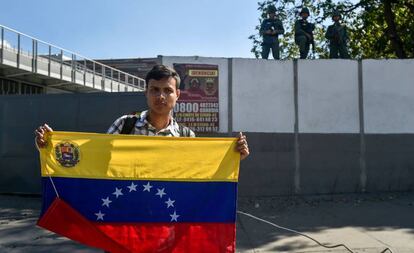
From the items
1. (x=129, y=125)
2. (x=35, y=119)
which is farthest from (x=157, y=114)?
(x=35, y=119)

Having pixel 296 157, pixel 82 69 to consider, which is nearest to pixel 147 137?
pixel 296 157

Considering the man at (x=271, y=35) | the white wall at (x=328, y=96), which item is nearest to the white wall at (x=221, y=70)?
the man at (x=271, y=35)

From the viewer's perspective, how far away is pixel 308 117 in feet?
33.8

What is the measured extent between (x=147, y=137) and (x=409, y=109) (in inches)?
337

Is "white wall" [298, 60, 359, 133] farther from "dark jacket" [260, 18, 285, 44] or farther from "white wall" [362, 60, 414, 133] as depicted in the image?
"dark jacket" [260, 18, 285, 44]

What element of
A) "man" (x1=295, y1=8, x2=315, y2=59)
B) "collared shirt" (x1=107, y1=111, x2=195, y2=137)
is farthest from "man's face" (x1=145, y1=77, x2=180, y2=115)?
"man" (x1=295, y1=8, x2=315, y2=59)

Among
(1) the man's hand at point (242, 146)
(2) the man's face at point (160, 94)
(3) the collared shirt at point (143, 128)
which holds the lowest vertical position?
(1) the man's hand at point (242, 146)

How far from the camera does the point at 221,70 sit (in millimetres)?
10102

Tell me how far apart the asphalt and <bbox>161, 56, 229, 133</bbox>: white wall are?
1.73m

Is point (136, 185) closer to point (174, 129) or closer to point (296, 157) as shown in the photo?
point (174, 129)

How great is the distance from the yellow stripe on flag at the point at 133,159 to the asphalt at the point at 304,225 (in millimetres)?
2843

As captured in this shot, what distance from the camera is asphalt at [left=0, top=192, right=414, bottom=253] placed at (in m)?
6.40

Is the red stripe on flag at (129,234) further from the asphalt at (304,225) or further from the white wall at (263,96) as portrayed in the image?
the white wall at (263,96)

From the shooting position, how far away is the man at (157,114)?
3.29 m
